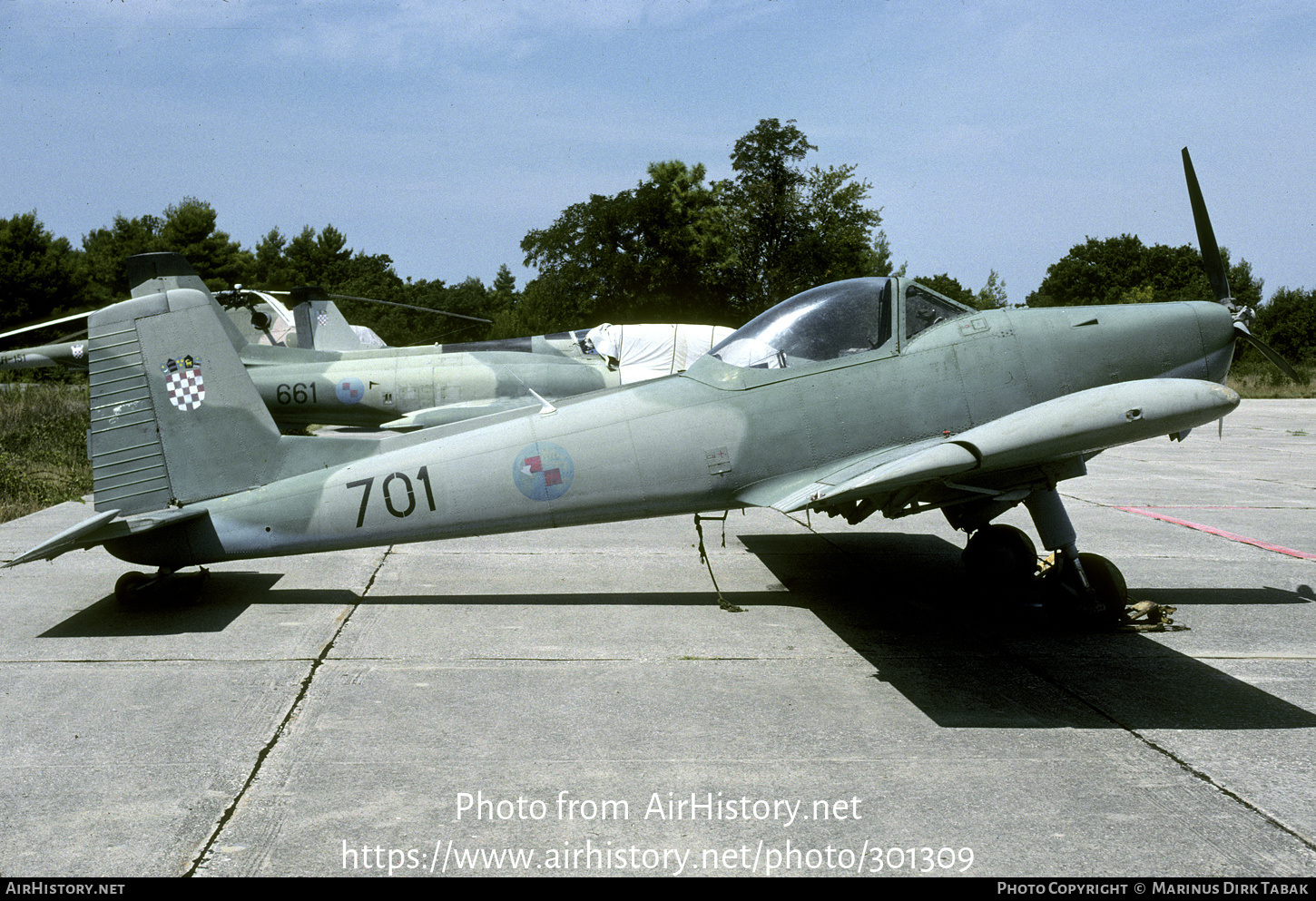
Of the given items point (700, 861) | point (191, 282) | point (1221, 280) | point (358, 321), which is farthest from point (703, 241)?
point (700, 861)

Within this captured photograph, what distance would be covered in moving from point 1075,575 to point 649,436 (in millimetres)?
3038

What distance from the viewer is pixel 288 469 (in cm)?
659

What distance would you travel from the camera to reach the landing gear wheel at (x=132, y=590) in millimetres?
6590

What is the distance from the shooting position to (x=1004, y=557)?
270 inches

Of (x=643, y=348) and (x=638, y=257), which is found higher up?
(x=638, y=257)

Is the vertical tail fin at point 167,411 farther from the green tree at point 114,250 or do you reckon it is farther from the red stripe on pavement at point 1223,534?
the green tree at point 114,250

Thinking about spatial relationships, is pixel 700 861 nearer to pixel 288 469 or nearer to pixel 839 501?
pixel 839 501

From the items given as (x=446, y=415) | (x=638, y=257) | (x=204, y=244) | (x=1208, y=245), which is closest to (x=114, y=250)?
(x=204, y=244)

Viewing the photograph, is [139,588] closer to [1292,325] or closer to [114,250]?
[1292,325]

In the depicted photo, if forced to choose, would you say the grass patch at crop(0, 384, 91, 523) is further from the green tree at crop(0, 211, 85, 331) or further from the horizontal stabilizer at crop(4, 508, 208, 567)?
the green tree at crop(0, 211, 85, 331)

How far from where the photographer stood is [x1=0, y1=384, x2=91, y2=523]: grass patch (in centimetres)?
1182

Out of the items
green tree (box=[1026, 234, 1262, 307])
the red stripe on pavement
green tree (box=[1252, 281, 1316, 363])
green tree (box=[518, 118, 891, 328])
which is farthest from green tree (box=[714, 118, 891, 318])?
the red stripe on pavement

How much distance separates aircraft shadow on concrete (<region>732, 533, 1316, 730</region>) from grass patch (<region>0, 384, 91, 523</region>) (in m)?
9.43

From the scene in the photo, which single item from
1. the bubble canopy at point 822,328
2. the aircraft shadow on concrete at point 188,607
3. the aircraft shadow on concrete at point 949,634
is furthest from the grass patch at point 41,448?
the bubble canopy at point 822,328
